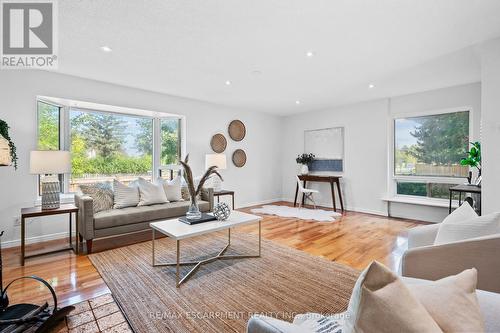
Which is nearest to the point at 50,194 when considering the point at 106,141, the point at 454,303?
the point at 106,141

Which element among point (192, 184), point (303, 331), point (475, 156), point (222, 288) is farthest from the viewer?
point (475, 156)

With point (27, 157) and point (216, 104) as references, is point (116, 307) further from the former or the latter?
point (216, 104)

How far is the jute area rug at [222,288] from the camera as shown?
178cm

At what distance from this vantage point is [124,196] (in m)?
3.62

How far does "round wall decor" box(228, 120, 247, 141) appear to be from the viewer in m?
5.66

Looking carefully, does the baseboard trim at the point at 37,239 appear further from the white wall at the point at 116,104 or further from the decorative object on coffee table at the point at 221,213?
the decorative object on coffee table at the point at 221,213

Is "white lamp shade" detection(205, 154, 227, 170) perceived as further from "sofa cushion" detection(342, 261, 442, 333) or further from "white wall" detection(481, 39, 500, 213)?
"sofa cushion" detection(342, 261, 442, 333)

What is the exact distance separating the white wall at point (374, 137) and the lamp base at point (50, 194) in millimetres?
5207

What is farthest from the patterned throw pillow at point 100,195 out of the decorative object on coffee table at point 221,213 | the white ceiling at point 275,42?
the decorative object on coffee table at point 221,213

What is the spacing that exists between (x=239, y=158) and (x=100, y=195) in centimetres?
312

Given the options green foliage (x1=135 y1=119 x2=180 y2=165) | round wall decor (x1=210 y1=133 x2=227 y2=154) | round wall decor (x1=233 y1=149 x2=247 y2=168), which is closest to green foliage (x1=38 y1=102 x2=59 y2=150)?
green foliage (x1=135 y1=119 x2=180 y2=165)

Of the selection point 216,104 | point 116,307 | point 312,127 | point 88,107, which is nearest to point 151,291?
A: point 116,307

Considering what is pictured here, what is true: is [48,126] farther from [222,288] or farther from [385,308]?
[385,308]

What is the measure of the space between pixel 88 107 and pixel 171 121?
1436 millimetres
